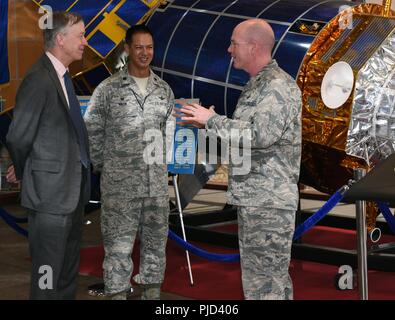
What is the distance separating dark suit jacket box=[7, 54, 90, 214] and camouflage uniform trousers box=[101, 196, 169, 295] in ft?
3.82

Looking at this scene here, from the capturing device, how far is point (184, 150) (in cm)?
619

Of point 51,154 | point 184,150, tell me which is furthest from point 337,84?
point 51,154

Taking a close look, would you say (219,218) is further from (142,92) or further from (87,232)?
(142,92)

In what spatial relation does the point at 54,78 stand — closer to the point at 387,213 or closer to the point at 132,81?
the point at 132,81

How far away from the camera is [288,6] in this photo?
6199mm

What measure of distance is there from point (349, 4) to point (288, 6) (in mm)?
472

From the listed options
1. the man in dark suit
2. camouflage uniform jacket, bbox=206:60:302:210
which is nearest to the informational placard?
the man in dark suit

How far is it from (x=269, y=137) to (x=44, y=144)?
1132 millimetres

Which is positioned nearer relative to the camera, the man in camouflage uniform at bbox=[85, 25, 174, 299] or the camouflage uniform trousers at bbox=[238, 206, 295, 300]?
the camouflage uniform trousers at bbox=[238, 206, 295, 300]

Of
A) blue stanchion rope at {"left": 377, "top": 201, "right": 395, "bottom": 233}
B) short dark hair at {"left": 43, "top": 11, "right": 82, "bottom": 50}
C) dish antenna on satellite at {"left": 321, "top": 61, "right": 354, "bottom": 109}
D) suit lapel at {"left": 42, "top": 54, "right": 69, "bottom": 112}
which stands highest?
dish antenna on satellite at {"left": 321, "top": 61, "right": 354, "bottom": 109}

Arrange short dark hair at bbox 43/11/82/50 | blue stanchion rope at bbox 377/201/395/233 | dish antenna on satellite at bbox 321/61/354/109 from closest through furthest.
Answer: short dark hair at bbox 43/11/82/50 → dish antenna on satellite at bbox 321/61/354/109 → blue stanchion rope at bbox 377/201/395/233

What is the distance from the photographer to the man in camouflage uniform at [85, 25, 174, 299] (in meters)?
5.20

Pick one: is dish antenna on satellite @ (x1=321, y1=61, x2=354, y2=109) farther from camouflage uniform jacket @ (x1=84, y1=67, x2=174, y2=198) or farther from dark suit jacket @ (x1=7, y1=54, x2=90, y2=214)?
dark suit jacket @ (x1=7, y1=54, x2=90, y2=214)

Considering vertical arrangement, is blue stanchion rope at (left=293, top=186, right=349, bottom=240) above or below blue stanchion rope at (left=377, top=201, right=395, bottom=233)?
below
